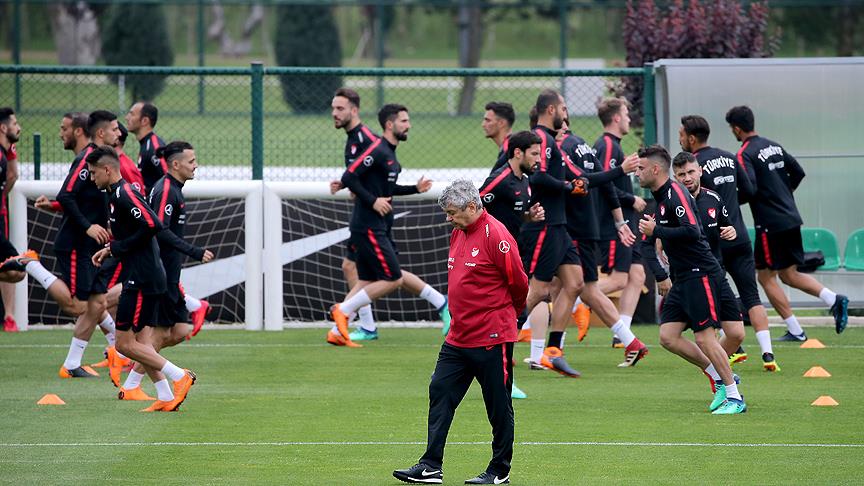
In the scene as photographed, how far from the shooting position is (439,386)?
8.06 metres

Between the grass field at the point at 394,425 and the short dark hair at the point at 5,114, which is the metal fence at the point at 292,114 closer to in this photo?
the short dark hair at the point at 5,114

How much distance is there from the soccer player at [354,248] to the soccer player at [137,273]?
3534mm

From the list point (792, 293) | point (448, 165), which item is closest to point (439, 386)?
point (792, 293)

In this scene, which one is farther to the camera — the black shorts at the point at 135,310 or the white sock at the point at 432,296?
the white sock at the point at 432,296

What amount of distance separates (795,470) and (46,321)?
9634 millimetres

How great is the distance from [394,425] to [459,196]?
2495mm

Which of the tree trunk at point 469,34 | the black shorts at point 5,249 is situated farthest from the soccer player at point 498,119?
the tree trunk at point 469,34

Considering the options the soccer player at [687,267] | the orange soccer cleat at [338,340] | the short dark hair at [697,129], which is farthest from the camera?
the orange soccer cleat at [338,340]

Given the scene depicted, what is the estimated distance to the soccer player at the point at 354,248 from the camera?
45.4ft

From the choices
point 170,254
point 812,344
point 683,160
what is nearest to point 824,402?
point 683,160

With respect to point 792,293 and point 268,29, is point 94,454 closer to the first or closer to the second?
point 792,293

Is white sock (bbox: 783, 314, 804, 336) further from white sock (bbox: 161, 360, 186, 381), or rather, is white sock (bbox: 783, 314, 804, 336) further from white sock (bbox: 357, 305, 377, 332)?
white sock (bbox: 161, 360, 186, 381)

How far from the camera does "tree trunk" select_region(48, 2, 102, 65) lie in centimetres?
4200

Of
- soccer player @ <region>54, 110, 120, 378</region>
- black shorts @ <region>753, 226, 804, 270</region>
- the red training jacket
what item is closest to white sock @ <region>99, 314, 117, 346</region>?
soccer player @ <region>54, 110, 120, 378</region>
